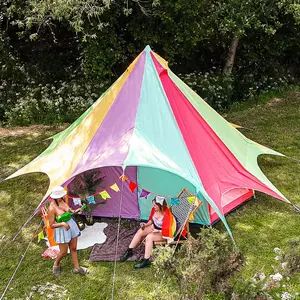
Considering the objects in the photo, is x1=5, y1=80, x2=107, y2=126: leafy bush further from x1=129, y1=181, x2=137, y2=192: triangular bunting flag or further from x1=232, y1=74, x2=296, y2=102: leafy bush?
x1=129, y1=181, x2=137, y2=192: triangular bunting flag

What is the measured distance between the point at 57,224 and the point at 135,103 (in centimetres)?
189

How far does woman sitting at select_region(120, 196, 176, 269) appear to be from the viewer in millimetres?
4925

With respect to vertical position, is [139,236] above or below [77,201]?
below

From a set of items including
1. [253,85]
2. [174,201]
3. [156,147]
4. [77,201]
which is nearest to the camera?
[156,147]

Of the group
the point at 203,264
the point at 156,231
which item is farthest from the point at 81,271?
the point at 203,264

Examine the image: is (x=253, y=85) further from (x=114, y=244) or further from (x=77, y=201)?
(x=114, y=244)

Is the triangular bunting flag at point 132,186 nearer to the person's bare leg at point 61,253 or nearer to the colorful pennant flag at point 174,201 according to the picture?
the colorful pennant flag at point 174,201

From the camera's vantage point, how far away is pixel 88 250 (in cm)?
523

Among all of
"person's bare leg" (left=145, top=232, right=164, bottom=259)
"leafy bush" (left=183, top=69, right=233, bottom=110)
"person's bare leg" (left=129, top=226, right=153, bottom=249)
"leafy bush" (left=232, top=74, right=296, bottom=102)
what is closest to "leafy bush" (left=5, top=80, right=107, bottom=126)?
"leafy bush" (left=183, top=69, right=233, bottom=110)

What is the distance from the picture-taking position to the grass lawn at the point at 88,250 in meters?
4.61

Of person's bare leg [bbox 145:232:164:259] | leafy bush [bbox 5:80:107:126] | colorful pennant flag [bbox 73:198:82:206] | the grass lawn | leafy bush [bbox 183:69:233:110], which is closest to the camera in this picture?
the grass lawn

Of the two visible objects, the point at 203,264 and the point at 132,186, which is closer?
the point at 203,264

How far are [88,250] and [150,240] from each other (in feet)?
2.74

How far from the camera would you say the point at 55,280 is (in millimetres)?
4738
